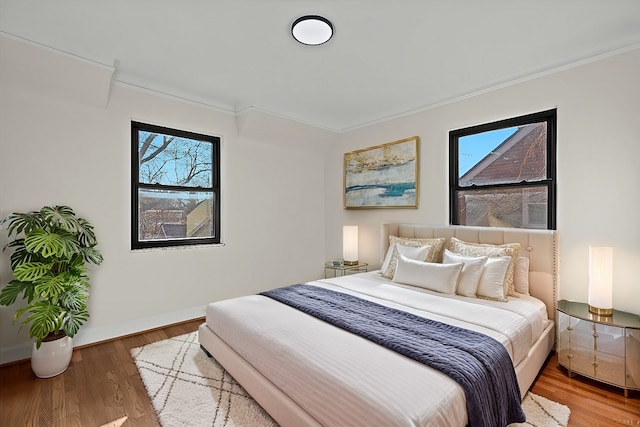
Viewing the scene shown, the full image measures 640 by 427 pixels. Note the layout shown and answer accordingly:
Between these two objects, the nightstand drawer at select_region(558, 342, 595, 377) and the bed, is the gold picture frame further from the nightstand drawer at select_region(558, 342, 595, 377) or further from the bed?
the nightstand drawer at select_region(558, 342, 595, 377)

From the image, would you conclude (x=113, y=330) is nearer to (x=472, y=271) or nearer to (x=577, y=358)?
(x=472, y=271)

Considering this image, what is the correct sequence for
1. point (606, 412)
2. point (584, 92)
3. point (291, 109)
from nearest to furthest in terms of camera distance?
point (606, 412) < point (584, 92) < point (291, 109)

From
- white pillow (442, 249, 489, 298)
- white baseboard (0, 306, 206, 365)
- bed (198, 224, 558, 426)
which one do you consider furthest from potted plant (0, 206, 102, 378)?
white pillow (442, 249, 489, 298)

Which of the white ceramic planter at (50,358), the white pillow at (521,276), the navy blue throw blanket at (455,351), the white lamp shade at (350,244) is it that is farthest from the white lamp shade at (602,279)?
the white ceramic planter at (50,358)

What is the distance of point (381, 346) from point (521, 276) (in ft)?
5.81

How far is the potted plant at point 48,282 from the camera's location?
214 centimetres

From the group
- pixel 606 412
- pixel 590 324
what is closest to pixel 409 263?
pixel 590 324

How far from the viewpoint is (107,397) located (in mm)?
2018

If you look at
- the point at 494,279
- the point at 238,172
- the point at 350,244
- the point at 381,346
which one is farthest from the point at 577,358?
the point at 238,172

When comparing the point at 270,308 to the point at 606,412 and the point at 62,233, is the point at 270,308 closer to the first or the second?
the point at 62,233

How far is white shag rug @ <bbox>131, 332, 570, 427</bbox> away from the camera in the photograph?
1.78 metres

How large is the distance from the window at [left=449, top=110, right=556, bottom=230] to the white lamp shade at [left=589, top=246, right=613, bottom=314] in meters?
0.53

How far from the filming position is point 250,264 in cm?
402

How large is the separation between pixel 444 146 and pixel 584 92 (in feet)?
4.03
